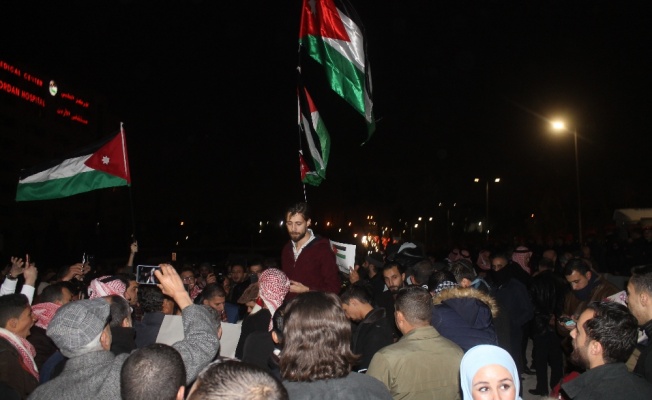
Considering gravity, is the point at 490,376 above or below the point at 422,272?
below

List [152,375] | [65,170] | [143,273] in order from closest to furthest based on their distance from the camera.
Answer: [152,375] < [143,273] < [65,170]

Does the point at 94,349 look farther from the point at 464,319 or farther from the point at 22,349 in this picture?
the point at 464,319

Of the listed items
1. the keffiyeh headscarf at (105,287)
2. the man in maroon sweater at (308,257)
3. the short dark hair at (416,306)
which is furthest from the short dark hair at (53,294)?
the short dark hair at (416,306)

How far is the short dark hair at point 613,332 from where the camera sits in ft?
12.3

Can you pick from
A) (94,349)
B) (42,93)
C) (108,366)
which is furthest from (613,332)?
(42,93)

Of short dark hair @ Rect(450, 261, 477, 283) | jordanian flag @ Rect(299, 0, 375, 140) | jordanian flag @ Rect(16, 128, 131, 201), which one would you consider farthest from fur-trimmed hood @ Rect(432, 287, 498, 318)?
jordanian flag @ Rect(16, 128, 131, 201)

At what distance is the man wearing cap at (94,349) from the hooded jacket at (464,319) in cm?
227

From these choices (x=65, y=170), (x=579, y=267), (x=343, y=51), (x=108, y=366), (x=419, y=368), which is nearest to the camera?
(x=108, y=366)


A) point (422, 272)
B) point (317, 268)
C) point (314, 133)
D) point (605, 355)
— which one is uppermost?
point (314, 133)

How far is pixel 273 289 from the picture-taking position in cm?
513

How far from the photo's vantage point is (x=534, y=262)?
60.5 feet

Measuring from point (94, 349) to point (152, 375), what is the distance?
786 millimetres

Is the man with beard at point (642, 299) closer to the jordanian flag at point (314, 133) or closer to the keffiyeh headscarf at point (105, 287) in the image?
the keffiyeh headscarf at point (105, 287)

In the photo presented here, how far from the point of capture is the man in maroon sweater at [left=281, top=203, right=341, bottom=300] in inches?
228
